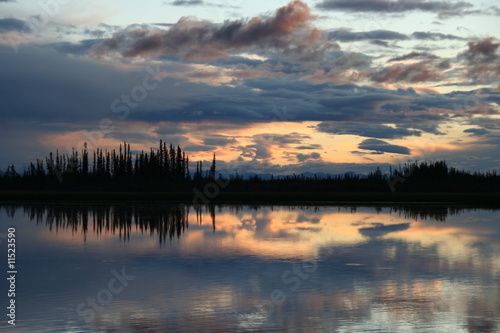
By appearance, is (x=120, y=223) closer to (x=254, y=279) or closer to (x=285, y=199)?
(x=254, y=279)

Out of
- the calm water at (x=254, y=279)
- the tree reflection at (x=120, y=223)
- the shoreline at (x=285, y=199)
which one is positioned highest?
the shoreline at (x=285, y=199)

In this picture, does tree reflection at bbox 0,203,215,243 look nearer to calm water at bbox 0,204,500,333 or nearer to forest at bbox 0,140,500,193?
calm water at bbox 0,204,500,333

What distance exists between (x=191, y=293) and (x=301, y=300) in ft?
10.9

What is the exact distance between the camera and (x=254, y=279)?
2073 centimetres

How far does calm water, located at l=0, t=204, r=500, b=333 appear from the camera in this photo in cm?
1501

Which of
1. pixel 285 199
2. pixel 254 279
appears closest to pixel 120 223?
pixel 254 279

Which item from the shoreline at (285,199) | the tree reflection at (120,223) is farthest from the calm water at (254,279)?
the shoreline at (285,199)

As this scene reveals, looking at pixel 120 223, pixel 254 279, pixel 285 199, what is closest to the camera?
pixel 254 279

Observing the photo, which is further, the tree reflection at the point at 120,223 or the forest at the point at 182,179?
the forest at the point at 182,179

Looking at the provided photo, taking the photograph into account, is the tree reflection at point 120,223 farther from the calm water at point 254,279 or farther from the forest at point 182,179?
the forest at point 182,179

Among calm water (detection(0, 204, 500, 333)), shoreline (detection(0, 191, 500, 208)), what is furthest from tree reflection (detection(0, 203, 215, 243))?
shoreline (detection(0, 191, 500, 208))

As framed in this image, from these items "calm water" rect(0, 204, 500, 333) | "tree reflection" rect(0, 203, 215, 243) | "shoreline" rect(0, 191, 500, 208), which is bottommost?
"calm water" rect(0, 204, 500, 333)

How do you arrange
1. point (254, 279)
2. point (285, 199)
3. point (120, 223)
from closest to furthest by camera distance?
point (254, 279), point (120, 223), point (285, 199)

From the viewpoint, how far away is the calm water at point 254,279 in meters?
15.0
